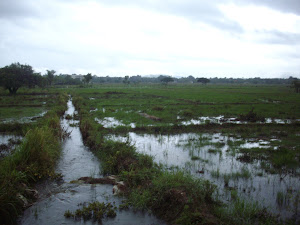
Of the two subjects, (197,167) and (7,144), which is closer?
(197,167)

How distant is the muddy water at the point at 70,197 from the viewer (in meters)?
5.00

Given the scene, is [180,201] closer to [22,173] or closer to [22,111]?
[22,173]

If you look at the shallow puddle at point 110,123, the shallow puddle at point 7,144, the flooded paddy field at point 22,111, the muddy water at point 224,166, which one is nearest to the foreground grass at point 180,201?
the muddy water at point 224,166

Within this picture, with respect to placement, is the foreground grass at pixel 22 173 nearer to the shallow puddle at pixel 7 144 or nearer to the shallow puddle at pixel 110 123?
the shallow puddle at pixel 7 144

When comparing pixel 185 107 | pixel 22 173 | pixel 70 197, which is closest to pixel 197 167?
pixel 70 197

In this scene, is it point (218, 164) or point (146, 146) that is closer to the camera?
point (218, 164)

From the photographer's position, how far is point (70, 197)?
5887mm

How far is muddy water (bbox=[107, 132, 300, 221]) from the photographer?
573 cm

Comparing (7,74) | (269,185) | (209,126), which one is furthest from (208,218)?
Answer: (7,74)

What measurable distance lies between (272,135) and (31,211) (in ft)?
39.0

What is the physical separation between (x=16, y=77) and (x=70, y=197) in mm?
39449

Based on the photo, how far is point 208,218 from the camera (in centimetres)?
439

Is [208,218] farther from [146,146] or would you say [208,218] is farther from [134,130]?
[134,130]

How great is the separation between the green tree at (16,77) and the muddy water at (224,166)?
3317cm
